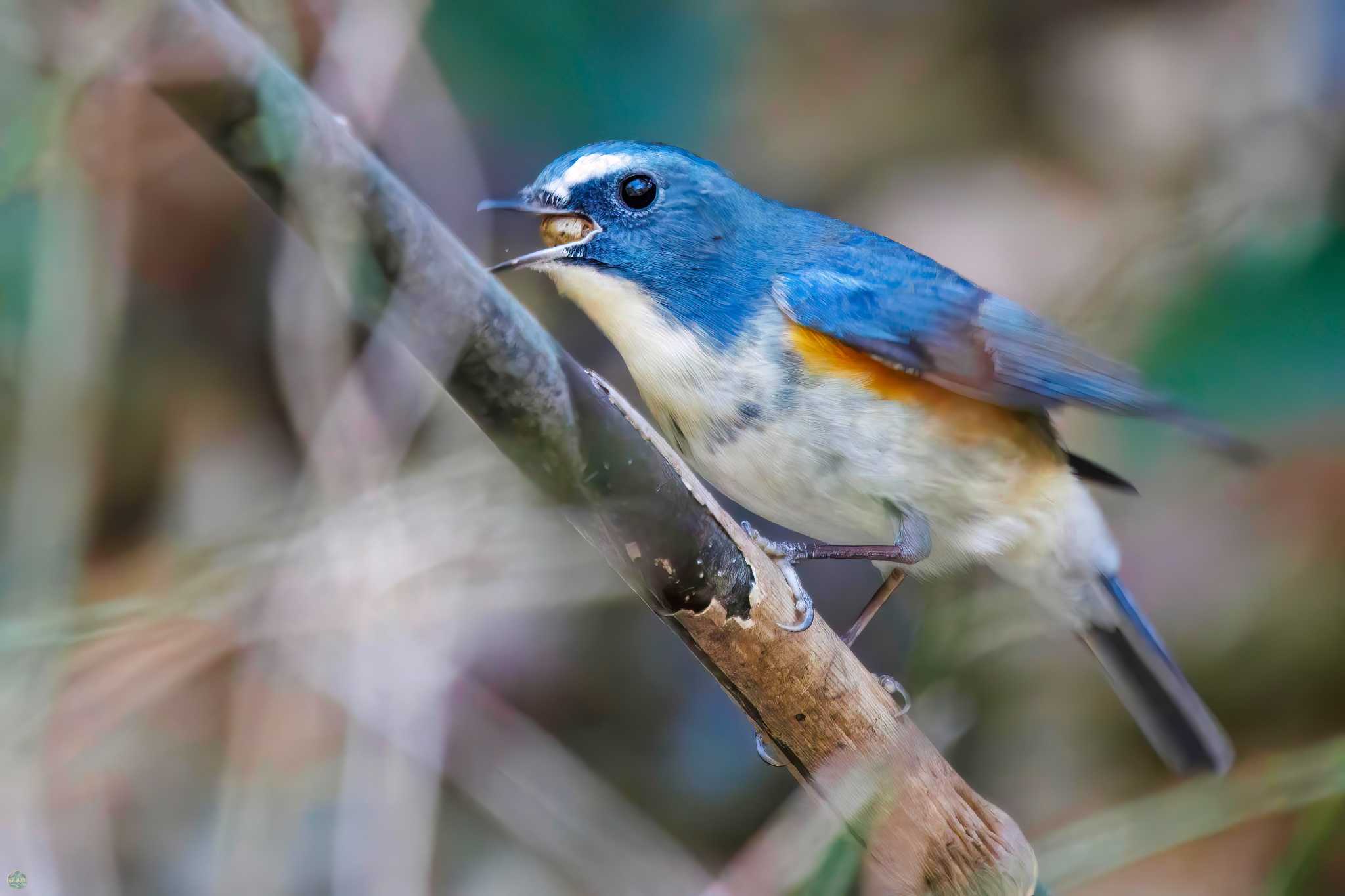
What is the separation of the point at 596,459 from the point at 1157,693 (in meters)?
1.53

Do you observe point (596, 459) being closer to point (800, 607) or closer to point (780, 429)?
point (800, 607)

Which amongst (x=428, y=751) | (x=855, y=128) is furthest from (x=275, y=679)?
(x=855, y=128)

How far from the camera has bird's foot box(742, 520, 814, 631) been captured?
4.68 ft

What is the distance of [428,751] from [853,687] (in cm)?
102

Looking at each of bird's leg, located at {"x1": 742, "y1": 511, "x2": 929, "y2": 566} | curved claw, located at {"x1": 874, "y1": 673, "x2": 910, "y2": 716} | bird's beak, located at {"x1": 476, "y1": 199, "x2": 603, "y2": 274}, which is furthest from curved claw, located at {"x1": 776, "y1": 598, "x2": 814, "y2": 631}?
bird's beak, located at {"x1": 476, "y1": 199, "x2": 603, "y2": 274}

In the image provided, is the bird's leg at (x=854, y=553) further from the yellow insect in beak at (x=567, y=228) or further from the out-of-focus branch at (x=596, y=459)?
the yellow insect in beak at (x=567, y=228)

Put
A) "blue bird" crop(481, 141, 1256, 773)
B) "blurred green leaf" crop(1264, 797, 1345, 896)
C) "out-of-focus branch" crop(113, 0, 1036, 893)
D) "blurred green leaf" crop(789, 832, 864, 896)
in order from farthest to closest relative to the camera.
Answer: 1. "blue bird" crop(481, 141, 1256, 773)
2. "blurred green leaf" crop(1264, 797, 1345, 896)
3. "blurred green leaf" crop(789, 832, 864, 896)
4. "out-of-focus branch" crop(113, 0, 1036, 893)

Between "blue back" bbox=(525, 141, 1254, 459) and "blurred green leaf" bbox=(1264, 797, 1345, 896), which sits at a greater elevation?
"blue back" bbox=(525, 141, 1254, 459)

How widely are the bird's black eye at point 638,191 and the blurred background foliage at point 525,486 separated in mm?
600

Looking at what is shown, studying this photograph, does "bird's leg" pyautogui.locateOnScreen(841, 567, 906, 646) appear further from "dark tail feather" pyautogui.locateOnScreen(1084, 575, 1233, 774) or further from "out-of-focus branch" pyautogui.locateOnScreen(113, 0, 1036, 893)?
"out-of-focus branch" pyautogui.locateOnScreen(113, 0, 1036, 893)

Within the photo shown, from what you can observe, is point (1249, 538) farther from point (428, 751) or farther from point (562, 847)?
point (428, 751)

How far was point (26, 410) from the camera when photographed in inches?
89.7

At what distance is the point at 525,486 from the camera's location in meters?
2.16

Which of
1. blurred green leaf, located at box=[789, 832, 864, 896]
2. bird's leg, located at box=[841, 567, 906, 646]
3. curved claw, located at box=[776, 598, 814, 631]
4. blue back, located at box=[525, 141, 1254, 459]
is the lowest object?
bird's leg, located at box=[841, 567, 906, 646]
